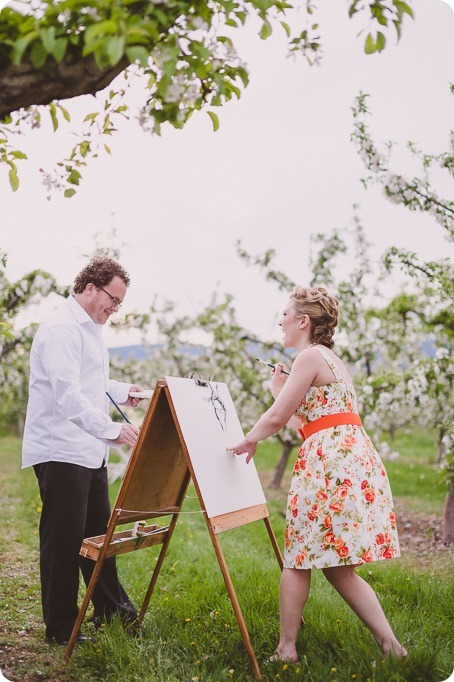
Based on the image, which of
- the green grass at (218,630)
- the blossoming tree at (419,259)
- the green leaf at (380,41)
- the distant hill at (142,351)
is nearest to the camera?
the green leaf at (380,41)

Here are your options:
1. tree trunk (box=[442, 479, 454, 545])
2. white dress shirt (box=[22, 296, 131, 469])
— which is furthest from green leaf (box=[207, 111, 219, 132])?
tree trunk (box=[442, 479, 454, 545])

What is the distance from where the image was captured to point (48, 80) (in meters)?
2.49

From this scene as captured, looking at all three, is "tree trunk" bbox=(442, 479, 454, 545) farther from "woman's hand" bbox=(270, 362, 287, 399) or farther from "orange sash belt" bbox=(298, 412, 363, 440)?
"orange sash belt" bbox=(298, 412, 363, 440)

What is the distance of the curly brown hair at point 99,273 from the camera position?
371 centimetres

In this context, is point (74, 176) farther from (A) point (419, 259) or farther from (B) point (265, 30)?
(A) point (419, 259)

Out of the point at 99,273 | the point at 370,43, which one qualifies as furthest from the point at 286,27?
the point at 99,273

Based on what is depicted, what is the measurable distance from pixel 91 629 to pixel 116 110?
9.12ft

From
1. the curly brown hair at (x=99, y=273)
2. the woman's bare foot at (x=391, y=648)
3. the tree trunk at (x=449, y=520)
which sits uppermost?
the curly brown hair at (x=99, y=273)

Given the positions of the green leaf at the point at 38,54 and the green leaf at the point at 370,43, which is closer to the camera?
the green leaf at the point at 38,54

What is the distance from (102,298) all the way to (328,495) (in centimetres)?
160

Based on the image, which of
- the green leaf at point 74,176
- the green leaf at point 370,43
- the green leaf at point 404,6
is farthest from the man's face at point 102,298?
the green leaf at point 404,6

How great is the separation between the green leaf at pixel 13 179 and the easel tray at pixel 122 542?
1738 millimetres

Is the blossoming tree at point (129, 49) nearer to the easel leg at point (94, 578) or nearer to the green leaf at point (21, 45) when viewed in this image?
the green leaf at point (21, 45)

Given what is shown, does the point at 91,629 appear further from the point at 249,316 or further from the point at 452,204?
the point at 249,316
